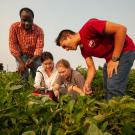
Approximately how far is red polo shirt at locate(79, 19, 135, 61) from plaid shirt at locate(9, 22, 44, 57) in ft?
11.2

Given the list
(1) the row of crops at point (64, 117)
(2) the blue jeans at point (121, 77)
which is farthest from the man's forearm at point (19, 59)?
(1) the row of crops at point (64, 117)

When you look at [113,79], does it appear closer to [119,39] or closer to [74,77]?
[119,39]

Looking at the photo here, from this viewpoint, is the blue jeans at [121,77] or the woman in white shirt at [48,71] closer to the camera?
the blue jeans at [121,77]

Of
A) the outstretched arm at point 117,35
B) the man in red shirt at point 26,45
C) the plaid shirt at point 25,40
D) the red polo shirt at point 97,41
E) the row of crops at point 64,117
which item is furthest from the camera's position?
the plaid shirt at point 25,40

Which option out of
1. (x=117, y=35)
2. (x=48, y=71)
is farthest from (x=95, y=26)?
(x=48, y=71)

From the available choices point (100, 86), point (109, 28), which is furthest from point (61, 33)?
point (100, 86)

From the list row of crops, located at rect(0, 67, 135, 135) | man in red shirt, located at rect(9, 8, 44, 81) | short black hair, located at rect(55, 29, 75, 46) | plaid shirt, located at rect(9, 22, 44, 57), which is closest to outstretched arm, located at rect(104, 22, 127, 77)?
short black hair, located at rect(55, 29, 75, 46)

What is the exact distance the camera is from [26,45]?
8406mm

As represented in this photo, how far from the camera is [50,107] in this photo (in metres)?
1.99

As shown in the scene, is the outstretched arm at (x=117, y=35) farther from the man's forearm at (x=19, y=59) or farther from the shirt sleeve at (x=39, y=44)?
the man's forearm at (x=19, y=59)

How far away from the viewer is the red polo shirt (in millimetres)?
4496

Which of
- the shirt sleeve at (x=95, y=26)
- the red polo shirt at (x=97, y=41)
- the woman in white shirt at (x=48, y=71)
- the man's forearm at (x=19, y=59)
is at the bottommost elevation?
the woman in white shirt at (x=48, y=71)

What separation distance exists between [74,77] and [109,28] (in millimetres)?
2065

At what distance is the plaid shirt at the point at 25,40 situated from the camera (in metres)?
8.29
